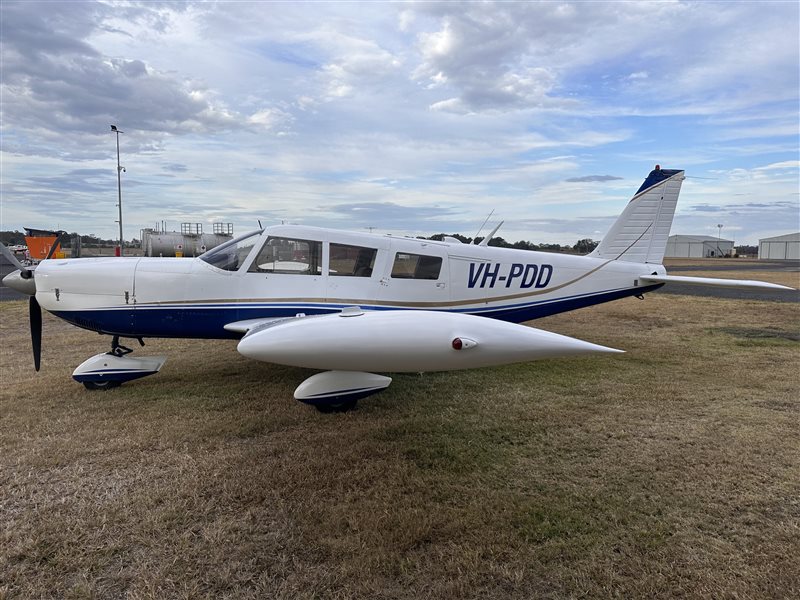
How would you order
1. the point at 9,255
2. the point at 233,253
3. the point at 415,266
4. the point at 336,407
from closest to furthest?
the point at 336,407 → the point at 9,255 → the point at 233,253 → the point at 415,266

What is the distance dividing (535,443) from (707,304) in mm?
11873

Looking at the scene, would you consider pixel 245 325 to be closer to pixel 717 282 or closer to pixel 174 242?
pixel 717 282

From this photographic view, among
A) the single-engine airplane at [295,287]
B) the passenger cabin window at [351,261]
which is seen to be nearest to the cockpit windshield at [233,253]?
the single-engine airplane at [295,287]

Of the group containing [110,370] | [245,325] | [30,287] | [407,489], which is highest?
[30,287]

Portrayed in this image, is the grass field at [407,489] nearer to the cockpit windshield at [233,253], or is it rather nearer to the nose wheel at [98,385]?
the nose wheel at [98,385]

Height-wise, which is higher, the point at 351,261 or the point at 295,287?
the point at 351,261

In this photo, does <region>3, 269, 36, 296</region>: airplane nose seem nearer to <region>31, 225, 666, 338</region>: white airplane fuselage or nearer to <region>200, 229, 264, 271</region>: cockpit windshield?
<region>31, 225, 666, 338</region>: white airplane fuselage

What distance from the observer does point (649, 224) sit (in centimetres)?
714

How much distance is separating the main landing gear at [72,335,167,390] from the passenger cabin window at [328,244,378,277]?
97.2 inches

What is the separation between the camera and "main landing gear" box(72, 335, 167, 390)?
17.6 feet

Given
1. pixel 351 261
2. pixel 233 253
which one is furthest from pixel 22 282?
pixel 351 261

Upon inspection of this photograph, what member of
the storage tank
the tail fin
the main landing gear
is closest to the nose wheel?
the main landing gear

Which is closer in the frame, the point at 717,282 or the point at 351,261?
the point at 351,261

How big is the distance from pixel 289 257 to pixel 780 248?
98.4m
